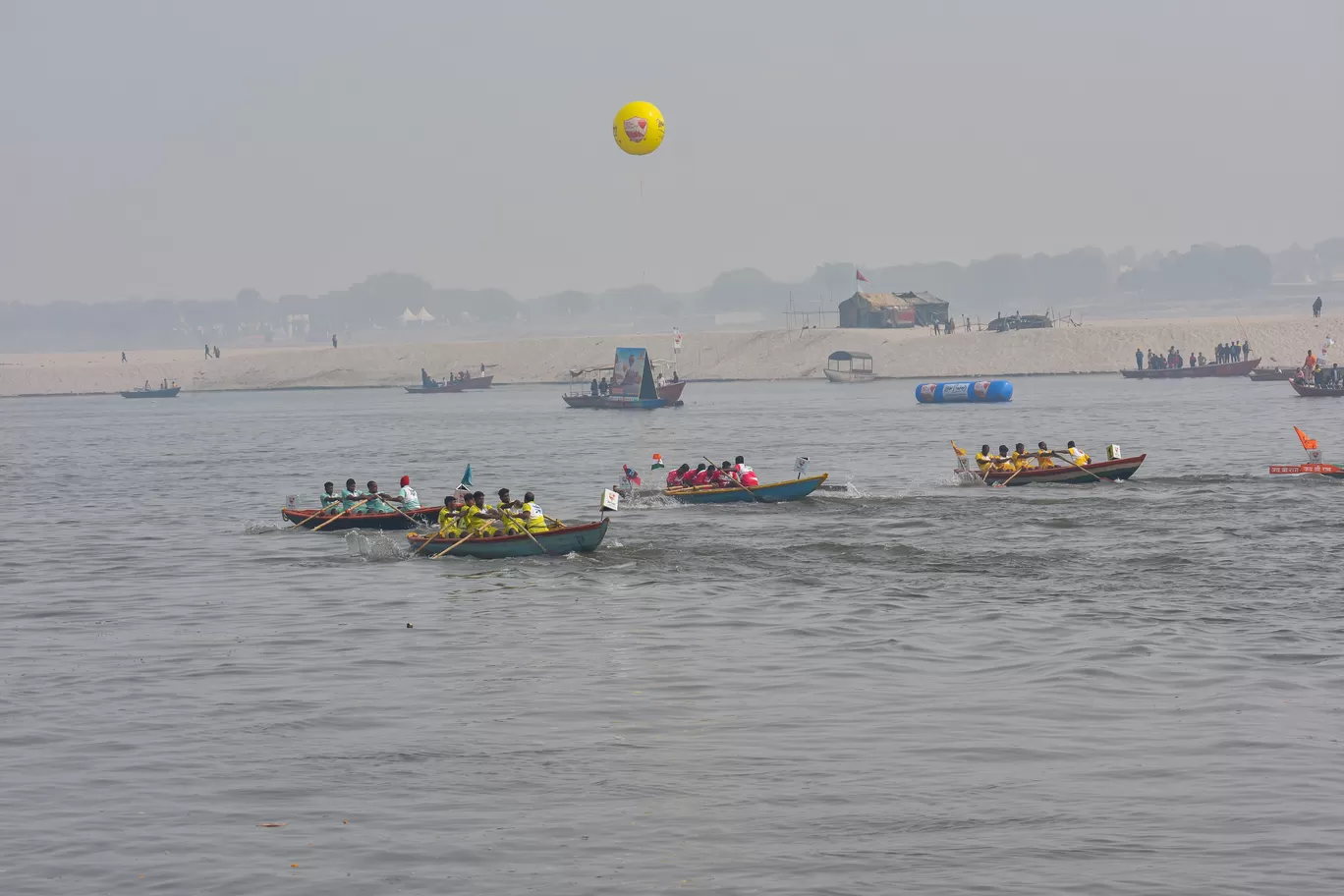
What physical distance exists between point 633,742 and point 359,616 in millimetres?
12189

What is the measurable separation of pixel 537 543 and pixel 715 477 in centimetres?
1309

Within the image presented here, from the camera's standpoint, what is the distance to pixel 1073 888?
14.1m

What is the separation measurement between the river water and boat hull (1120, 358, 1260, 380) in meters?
122

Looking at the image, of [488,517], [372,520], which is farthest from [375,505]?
[488,517]

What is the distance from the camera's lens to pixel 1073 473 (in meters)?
51.1

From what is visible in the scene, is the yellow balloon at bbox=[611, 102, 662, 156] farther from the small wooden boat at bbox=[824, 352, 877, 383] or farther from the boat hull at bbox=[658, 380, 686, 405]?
the small wooden boat at bbox=[824, 352, 877, 383]

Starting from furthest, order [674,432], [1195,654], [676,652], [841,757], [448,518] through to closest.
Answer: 1. [674,432]
2. [448,518]
3. [676,652]
4. [1195,654]
5. [841,757]

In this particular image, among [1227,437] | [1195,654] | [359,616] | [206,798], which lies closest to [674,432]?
[1227,437]

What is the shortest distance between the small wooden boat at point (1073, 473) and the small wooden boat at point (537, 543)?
61.4 feet

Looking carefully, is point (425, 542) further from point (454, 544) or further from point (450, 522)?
point (454, 544)

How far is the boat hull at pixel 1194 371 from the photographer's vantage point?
16700cm

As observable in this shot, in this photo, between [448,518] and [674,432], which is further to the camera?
[674,432]

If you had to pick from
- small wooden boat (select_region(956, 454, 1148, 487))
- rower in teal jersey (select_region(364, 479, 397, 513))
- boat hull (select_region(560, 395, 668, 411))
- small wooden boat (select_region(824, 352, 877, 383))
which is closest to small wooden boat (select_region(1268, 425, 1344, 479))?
small wooden boat (select_region(956, 454, 1148, 487))

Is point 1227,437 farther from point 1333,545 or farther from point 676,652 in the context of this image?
point 676,652
